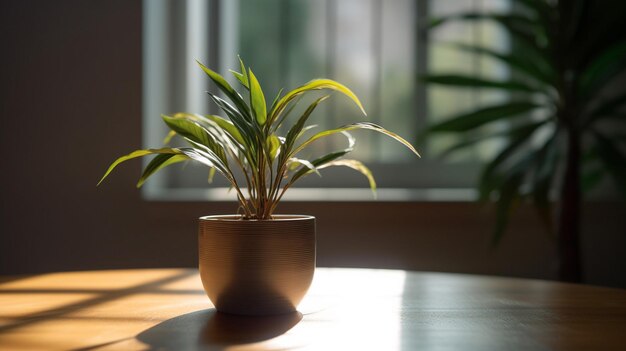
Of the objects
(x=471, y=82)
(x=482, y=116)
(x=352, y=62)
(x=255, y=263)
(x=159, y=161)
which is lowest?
(x=255, y=263)

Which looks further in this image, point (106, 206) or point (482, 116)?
point (106, 206)

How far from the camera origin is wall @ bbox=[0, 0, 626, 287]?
2363 millimetres

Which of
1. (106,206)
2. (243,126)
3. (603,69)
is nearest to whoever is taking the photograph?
(243,126)

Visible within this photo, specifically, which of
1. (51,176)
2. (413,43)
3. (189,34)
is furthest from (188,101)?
(413,43)

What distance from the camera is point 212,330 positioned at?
2.63 feet

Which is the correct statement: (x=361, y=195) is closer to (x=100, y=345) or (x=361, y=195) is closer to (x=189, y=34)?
(x=189, y=34)

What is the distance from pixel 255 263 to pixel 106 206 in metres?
1.68

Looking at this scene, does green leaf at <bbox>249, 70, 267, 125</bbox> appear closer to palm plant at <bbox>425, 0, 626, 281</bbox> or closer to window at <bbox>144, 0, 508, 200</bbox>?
palm plant at <bbox>425, 0, 626, 281</bbox>

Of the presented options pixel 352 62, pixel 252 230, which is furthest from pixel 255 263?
pixel 352 62

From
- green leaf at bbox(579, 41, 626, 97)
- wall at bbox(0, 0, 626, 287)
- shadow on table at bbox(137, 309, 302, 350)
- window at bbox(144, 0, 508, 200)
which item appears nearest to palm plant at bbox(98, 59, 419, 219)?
shadow on table at bbox(137, 309, 302, 350)

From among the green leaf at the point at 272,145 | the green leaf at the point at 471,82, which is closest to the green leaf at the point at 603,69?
the green leaf at the point at 471,82

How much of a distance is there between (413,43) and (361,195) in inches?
27.1

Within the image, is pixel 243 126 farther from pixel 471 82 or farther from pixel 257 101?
pixel 471 82

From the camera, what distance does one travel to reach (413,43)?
8.63ft
